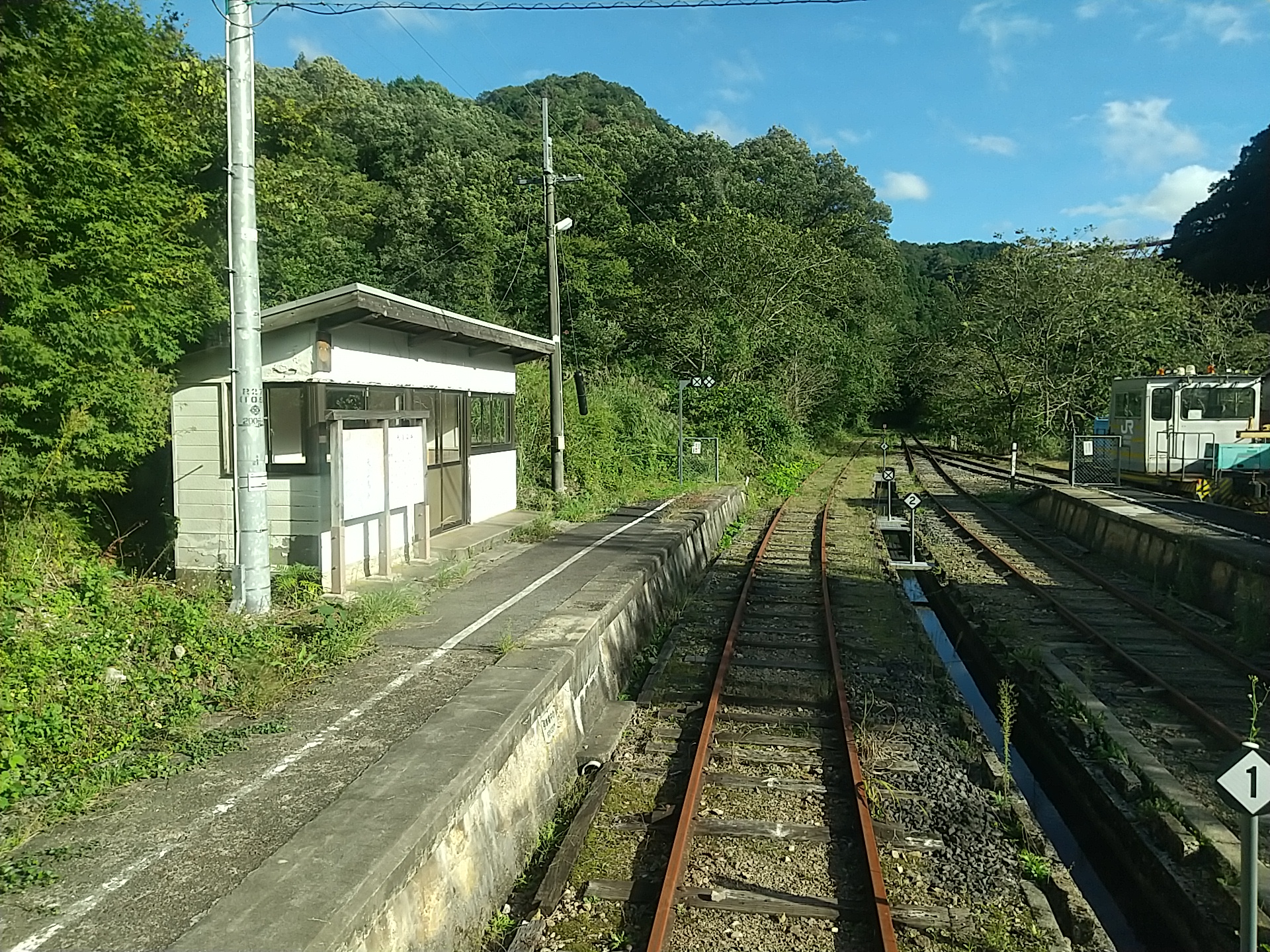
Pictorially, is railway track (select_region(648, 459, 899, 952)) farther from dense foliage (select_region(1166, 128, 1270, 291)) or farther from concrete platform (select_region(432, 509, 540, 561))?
dense foliage (select_region(1166, 128, 1270, 291))

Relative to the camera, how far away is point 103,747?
5.49 meters

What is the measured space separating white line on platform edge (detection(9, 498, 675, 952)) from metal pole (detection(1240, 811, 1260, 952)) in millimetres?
4549

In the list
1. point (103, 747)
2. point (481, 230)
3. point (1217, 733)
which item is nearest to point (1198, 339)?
point (481, 230)

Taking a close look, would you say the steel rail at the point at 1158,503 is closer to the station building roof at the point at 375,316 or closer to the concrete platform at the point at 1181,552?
the concrete platform at the point at 1181,552

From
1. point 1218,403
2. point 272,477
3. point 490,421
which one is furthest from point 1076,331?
point 272,477

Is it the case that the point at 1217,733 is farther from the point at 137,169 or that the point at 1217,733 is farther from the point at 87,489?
the point at 137,169

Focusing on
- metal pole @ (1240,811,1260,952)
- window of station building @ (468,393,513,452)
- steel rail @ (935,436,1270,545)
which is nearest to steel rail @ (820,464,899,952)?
metal pole @ (1240,811,1260,952)

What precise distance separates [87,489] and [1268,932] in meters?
9.77

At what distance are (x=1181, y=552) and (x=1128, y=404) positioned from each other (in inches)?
419

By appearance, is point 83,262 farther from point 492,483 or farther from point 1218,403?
point 1218,403

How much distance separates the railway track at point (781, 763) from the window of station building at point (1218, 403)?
1348 cm

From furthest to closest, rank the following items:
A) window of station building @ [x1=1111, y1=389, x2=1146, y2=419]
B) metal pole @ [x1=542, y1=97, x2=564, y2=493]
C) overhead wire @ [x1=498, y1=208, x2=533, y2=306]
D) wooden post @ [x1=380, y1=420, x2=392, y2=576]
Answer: overhead wire @ [x1=498, y1=208, x2=533, y2=306] → window of station building @ [x1=1111, y1=389, x2=1146, y2=419] → metal pole @ [x1=542, y1=97, x2=564, y2=493] → wooden post @ [x1=380, y1=420, x2=392, y2=576]

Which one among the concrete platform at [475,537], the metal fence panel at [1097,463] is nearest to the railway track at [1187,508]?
the metal fence panel at [1097,463]

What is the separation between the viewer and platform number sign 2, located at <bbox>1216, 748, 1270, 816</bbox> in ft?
12.1
